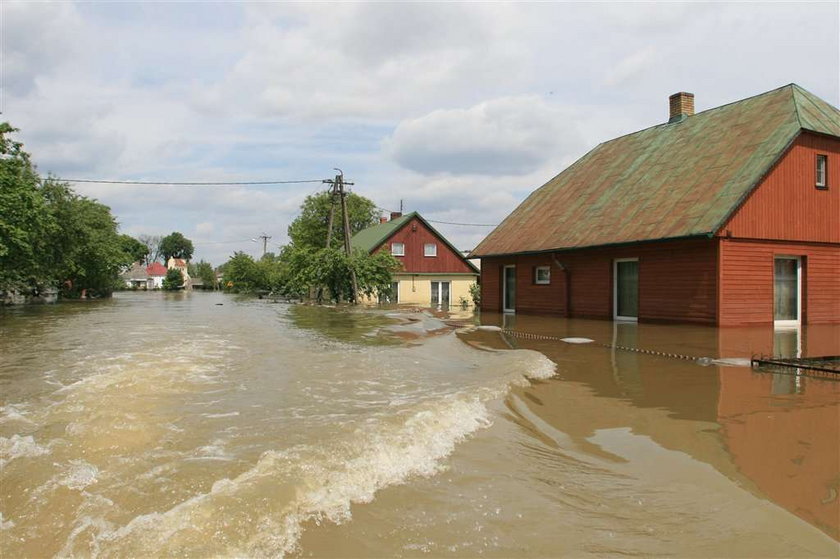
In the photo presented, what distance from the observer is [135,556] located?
3.19 meters

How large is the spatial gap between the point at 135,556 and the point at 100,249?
4530cm

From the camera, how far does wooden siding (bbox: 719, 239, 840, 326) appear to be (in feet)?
47.8

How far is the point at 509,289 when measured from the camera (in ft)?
78.6

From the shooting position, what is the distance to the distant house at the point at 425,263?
4128cm

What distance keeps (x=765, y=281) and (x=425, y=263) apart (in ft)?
93.2

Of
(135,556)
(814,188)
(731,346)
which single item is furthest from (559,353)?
(814,188)

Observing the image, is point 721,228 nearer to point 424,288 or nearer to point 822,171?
point 822,171

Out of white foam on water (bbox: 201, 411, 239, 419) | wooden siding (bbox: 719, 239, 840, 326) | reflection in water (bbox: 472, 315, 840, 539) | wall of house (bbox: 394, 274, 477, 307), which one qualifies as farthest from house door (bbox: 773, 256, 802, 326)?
wall of house (bbox: 394, 274, 477, 307)

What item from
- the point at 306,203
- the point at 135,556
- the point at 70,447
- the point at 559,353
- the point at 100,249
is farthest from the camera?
the point at 306,203

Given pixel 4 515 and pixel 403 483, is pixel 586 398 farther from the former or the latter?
pixel 4 515

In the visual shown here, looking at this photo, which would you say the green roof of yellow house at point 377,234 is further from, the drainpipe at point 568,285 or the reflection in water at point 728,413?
the reflection in water at point 728,413

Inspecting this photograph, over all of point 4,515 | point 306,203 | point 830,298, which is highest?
point 306,203

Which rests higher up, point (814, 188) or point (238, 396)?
point (814, 188)

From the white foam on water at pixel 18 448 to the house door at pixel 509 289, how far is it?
63.5ft
